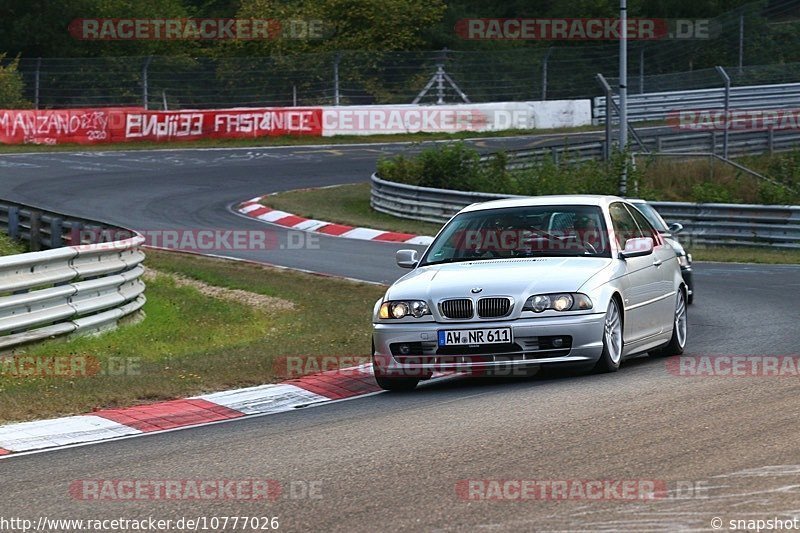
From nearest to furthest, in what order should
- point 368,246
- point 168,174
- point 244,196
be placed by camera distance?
point 368,246
point 244,196
point 168,174

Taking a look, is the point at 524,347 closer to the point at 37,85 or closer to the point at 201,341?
the point at 201,341

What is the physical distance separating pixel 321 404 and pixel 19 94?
114 ft

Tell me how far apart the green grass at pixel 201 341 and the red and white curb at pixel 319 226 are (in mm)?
4560

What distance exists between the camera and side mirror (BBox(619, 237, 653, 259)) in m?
10.6

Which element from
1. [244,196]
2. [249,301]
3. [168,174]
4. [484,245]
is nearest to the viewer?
[484,245]

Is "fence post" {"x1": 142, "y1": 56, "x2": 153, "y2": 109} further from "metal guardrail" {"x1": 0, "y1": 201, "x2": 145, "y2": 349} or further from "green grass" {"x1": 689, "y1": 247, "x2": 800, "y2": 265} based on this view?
"metal guardrail" {"x1": 0, "y1": 201, "x2": 145, "y2": 349}

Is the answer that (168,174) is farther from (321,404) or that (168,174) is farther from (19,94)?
(321,404)

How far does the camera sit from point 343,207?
1148 inches

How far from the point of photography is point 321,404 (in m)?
9.60

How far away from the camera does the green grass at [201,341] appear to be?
967 cm

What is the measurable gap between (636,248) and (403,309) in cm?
208

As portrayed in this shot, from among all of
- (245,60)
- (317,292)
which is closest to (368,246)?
(317,292)

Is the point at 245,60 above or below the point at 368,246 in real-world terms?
above

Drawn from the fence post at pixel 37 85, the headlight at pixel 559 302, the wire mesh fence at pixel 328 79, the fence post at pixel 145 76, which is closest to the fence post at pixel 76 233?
the headlight at pixel 559 302
